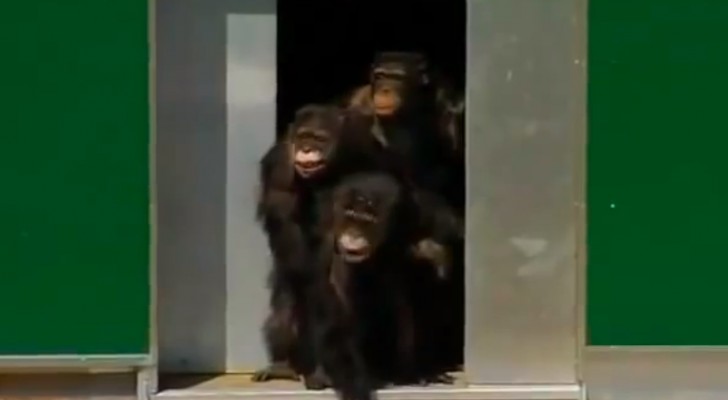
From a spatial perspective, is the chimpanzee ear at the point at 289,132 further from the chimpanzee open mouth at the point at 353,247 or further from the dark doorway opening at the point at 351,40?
the chimpanzee open mouth at the point at 353,247

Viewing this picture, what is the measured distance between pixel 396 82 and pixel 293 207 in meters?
0.37

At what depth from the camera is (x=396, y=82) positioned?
3.96 meters

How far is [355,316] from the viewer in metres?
3.80

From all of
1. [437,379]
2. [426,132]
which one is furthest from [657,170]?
[437,379]

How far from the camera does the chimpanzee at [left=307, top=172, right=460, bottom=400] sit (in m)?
3.74

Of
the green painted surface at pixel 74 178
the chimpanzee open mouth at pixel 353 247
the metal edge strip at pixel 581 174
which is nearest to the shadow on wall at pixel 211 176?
the green painted surface at pixel 74 178

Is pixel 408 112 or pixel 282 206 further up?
pixel 408 112

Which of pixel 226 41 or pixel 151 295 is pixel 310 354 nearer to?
pixel 151 295

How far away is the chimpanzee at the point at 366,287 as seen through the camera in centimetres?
374

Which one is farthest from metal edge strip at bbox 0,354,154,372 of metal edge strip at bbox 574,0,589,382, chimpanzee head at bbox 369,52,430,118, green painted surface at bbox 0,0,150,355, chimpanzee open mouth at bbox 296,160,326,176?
metal edge strip at bbox 574,0,589,382

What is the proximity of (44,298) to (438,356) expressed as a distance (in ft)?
2.87

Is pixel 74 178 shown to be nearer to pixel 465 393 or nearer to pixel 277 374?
pixel 277 374

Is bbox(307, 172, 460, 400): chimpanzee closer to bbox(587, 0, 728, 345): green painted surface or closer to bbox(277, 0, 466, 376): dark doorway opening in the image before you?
bbox(277, 0, 466, 376): dark doorway opening

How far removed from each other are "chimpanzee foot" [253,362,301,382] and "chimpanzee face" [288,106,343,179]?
428 mm
